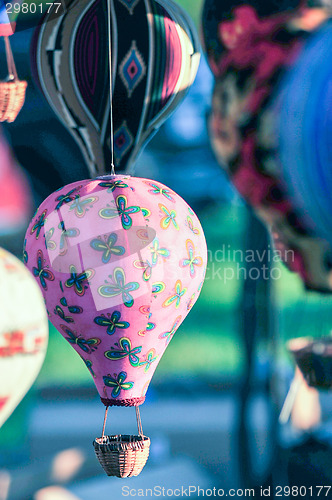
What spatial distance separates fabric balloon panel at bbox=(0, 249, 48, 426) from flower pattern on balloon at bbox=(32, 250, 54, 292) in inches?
15.6

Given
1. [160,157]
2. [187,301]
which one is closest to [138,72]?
[160,157]

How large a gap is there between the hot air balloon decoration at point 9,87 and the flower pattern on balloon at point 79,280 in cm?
97

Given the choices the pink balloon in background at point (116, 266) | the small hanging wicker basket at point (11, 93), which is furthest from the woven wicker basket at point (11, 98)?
the pink balloon in background at point (116, 266)

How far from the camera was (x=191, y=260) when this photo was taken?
5.69 feet

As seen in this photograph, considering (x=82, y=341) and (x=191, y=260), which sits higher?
(x=191, y=260)

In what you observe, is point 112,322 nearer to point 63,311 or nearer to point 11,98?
point 63,311

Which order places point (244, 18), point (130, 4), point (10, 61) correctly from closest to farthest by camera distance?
1. point (244, 18)
2. point (130, 4)
3. point (10, 61)

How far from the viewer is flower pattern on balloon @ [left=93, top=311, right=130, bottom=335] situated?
65.7 inches

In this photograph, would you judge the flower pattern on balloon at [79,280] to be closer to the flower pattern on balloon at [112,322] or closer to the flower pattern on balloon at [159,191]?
the flower pattern on balloon at [112,322]

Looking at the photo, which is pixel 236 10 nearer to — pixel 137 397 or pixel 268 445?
pixel 137 397

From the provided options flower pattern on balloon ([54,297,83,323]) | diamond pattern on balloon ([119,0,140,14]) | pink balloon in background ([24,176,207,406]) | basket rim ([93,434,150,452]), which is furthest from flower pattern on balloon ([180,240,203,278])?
diamond pattern on balloon ([119,0,140,14])

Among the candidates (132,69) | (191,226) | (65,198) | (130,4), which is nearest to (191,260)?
(191,226)

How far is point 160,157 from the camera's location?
272 cm

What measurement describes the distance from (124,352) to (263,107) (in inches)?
23.8
